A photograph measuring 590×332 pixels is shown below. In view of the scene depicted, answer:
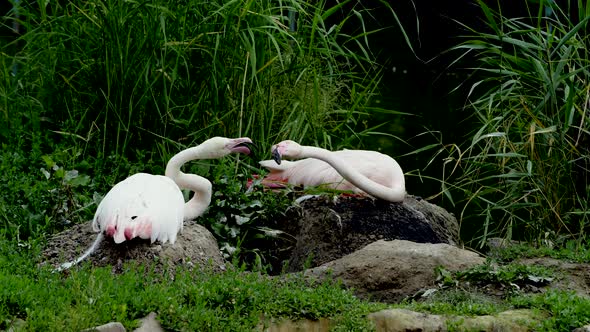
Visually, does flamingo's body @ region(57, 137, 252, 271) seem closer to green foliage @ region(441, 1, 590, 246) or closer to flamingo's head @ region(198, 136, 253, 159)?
flamingo's head @ region(198, 136, 253, 159)

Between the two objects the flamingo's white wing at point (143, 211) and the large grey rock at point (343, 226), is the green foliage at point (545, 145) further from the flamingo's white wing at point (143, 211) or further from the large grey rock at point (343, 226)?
the flamingo's white wing at point (143, 211)

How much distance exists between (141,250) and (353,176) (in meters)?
1.74

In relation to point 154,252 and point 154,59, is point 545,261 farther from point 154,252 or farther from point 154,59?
point 154,59

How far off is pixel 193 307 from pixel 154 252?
987 millimetres

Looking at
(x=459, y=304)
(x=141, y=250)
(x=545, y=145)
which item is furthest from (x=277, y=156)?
(x=459, y=304)

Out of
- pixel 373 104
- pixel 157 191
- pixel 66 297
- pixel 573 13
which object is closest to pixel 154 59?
pixel 157 191

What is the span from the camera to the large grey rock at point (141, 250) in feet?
17.9

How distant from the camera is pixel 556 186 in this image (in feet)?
21.9

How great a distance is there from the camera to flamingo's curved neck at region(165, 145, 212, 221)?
6172 mm

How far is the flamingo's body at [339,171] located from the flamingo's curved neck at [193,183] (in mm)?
538

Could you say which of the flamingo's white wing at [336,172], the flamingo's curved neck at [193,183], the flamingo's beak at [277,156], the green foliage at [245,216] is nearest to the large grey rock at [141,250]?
the flamingo's curved neck at [193,183]

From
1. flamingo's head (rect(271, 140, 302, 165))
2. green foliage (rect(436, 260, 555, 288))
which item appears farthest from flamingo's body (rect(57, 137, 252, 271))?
green foliage (rect(436, 260, 555, 288))

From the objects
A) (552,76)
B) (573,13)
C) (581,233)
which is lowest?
(573,13)

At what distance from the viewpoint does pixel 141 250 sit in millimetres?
5480
